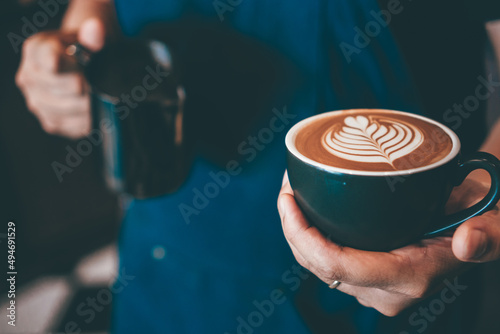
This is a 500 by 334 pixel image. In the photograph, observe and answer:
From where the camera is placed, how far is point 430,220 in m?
0.44

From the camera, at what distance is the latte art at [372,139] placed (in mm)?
468

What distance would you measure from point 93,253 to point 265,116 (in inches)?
68.5

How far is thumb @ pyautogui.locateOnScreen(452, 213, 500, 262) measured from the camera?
0.42 m

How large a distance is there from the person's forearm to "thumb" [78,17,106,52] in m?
0.16

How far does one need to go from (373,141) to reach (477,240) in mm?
157

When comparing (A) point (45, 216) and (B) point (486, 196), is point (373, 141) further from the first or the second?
(A) point (45, 216)

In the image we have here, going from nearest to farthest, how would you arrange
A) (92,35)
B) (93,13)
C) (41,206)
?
(92,35) < (93,13) < (41,206)

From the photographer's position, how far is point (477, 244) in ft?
1.39

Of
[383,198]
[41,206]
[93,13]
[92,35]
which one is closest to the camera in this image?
[383,198]

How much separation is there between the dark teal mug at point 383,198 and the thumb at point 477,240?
0.02 m

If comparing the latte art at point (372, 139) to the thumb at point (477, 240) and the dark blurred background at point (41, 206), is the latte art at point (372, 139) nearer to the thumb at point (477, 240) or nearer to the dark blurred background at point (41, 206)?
the thumb at point (477, 240)

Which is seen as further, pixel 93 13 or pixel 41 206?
pixel 41 206

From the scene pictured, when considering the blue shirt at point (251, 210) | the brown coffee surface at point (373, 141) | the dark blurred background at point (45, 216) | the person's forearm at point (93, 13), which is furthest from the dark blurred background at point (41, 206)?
the brown coffee surface at point (373, 141)

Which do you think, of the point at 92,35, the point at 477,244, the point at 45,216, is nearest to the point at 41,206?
the point at 45,216
